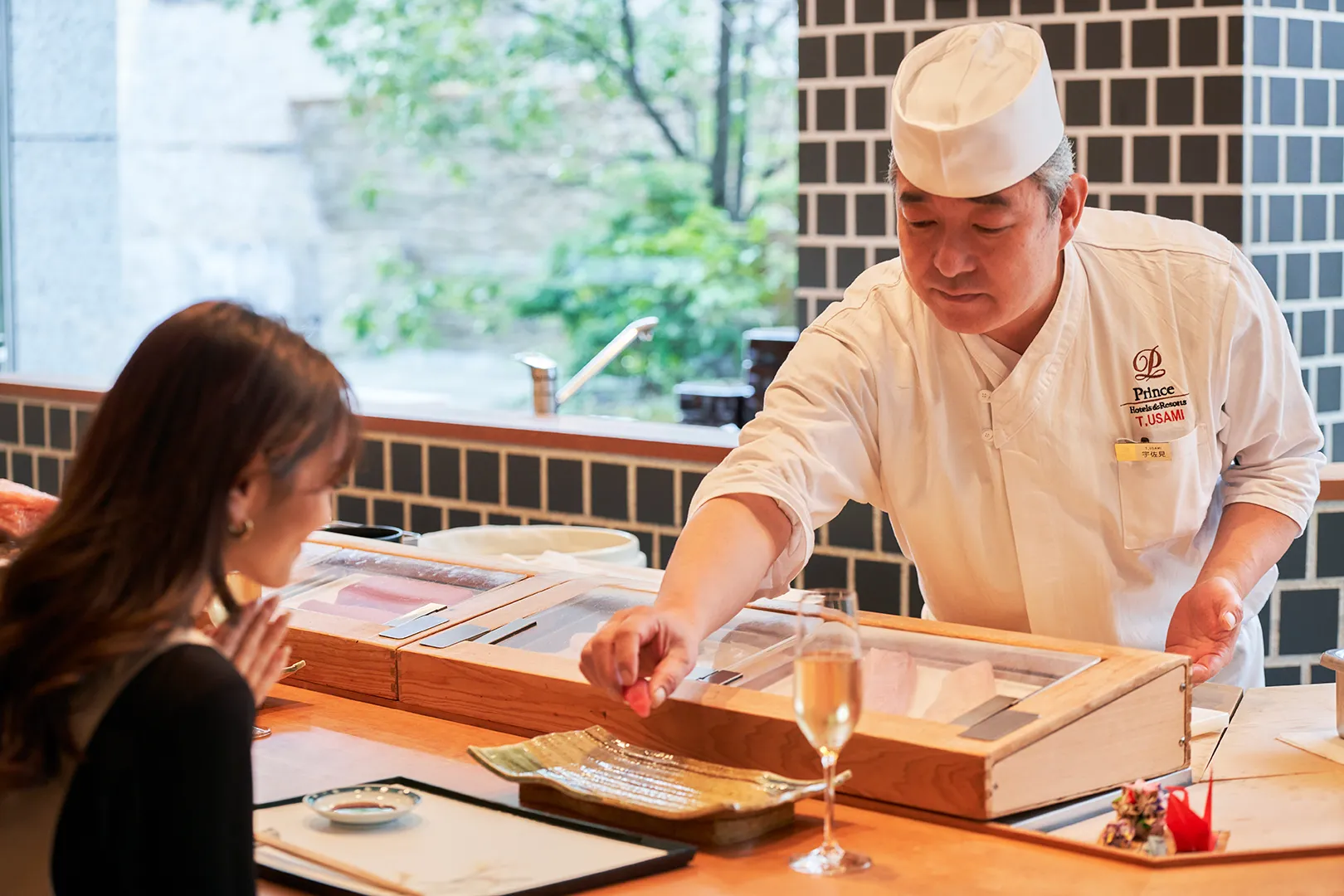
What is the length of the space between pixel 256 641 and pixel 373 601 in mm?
823

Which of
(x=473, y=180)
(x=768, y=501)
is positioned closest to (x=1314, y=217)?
(x=768, y=501)

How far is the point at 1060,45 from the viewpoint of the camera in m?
3.48

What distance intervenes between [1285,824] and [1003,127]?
88 centimetres

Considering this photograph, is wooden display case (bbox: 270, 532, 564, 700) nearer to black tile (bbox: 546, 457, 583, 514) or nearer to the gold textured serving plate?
the gold textured serving plate

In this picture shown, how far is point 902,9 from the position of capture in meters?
3.69

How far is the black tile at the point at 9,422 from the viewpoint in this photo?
447cm

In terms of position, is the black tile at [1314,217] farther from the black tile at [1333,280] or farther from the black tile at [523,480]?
the black tile at [523,480]

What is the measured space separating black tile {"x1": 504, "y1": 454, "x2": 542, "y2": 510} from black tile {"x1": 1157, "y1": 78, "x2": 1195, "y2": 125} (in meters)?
1.53

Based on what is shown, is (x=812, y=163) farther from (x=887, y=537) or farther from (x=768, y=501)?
(x=768, y=501)

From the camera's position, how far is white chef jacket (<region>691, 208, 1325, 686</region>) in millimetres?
2078

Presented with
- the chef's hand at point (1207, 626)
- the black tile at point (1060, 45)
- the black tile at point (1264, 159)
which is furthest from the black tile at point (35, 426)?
A: the chef's hand at point (1207, 626)

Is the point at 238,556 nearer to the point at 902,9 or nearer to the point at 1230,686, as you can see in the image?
the point at 1230,686

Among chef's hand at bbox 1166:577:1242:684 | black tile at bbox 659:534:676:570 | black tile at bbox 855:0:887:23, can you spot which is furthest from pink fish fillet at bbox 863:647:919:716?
black tile at bbox 855:0:887:23

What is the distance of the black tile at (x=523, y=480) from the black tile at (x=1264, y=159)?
1.64 meters
